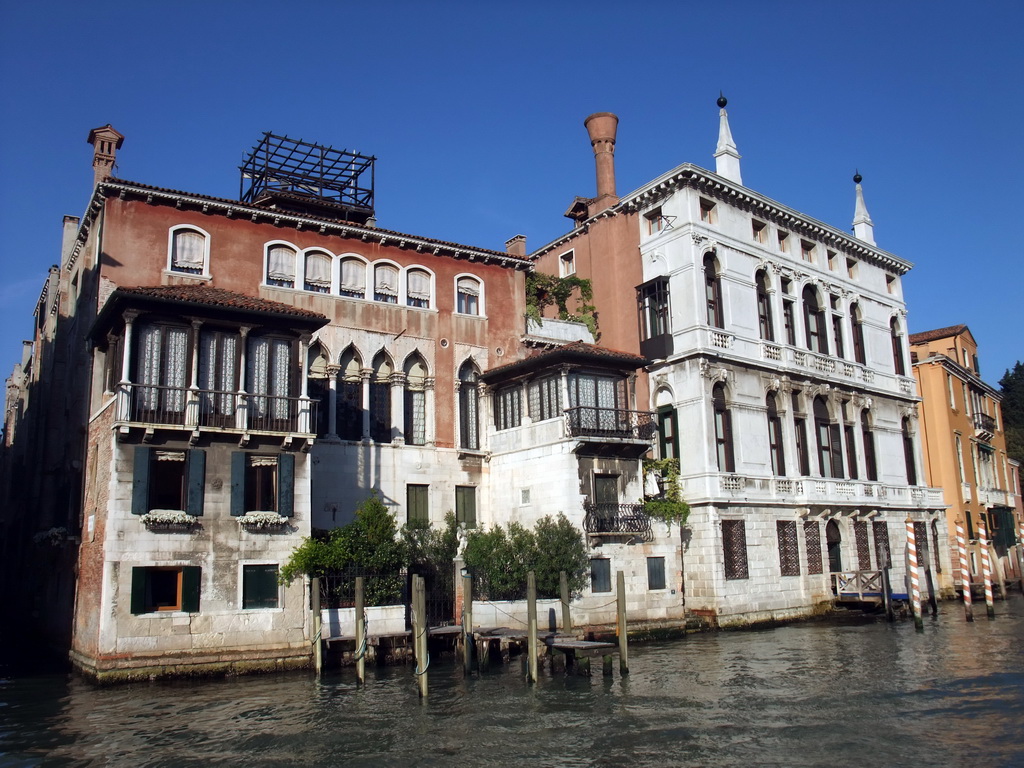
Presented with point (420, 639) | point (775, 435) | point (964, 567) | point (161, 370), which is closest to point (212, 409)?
point (161, 370)

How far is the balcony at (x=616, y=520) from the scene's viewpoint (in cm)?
2502

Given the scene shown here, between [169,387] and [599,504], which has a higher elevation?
[169,387]

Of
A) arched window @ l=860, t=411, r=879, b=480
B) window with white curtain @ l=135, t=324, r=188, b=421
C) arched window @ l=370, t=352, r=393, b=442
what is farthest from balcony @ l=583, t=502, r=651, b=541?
arched window @ l=860, t=411, r=879, b=480

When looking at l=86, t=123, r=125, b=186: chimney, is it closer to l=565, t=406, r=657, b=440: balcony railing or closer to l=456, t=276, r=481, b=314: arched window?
l=456, t=276, r=481, b=314: arched window

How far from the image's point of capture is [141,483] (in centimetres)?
1931

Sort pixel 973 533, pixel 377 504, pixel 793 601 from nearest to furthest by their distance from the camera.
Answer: pixel 377 504 < pixel 793 601 < pixel 973 533

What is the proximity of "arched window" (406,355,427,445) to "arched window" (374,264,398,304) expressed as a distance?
190 centimetres

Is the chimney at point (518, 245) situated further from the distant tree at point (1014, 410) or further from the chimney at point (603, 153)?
the distant tree at point (1014, 410)

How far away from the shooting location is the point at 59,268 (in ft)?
102

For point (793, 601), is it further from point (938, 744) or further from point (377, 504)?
point (938, 744)

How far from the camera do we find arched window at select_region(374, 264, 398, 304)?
27.2 metres

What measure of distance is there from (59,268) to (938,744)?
2902cm

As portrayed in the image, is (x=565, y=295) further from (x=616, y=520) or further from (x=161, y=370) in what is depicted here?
(x=161, y=370)

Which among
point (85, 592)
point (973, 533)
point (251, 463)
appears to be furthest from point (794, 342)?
point (85, 592)
